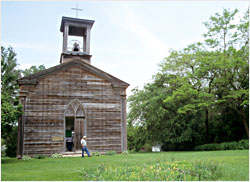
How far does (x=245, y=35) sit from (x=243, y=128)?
8865 millimetres

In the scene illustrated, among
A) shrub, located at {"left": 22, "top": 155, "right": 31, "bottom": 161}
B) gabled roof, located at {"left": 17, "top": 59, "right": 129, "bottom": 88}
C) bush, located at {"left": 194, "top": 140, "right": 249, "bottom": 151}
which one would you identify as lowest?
shrub, located at {"left": 22, "top": 155, "right": 31, "bottom": 161}

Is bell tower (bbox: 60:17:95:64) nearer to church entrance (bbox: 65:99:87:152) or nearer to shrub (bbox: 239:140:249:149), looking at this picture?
church entrance (bbox: 65:99:87:152)

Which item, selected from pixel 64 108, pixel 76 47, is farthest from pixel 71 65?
pixel 64 108

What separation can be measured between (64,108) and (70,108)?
41cm

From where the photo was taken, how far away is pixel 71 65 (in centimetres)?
1928

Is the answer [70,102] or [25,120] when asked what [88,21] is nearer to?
[70,102]

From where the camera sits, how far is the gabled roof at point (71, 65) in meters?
18.1

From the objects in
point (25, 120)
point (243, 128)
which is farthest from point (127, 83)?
point (243, 128)

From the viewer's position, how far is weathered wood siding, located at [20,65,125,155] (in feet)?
58.0

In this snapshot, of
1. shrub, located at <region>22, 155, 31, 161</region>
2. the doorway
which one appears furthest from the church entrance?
shrub, located at <region>22, 155, 31, 161</region>

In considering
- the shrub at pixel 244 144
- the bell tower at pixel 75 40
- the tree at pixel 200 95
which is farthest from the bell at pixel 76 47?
the shrub at pixel 244 144

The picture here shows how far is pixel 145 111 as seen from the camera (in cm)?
2912

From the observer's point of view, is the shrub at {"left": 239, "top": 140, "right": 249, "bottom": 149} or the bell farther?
the shrub at {"left": 239, "top": 140, "right": 249, "bottom": 149}

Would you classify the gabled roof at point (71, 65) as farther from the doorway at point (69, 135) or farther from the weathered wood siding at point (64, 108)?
the doorway at point (69, 135)
